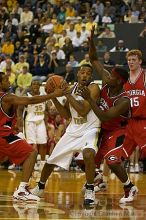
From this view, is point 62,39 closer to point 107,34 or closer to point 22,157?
point 107,34

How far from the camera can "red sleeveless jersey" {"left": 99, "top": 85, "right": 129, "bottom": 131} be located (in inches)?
392

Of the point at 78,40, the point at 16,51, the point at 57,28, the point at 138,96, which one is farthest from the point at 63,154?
the point at 57,28

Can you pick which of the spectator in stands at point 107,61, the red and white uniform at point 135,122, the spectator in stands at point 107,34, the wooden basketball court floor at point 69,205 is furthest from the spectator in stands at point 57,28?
the red and white uniform at point 135,122

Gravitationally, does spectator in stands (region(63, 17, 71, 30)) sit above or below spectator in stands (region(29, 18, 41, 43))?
above

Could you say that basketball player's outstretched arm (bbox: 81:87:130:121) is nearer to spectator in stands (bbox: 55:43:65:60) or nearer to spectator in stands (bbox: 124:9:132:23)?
spectator in stands (bbox: 55:43:65:60)

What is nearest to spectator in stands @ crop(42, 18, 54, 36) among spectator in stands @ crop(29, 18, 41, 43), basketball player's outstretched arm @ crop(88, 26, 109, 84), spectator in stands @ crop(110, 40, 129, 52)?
spectator in stands @ crop(29, 18, 41, 43)

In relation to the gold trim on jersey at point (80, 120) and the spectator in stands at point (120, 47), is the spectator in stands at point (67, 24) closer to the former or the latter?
the spectator in stands at point (120, 47)

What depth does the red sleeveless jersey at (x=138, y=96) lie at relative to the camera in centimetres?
978

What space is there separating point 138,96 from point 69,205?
5.95 ft

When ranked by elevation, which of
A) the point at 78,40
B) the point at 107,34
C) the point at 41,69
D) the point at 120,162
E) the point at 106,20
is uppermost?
the point at 106,20

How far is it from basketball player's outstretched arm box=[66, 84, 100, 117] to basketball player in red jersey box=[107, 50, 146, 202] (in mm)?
458

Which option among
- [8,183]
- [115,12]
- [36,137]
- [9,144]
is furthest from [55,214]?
[115,12]

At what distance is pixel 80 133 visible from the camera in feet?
33.1

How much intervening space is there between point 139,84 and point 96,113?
2.77ft
